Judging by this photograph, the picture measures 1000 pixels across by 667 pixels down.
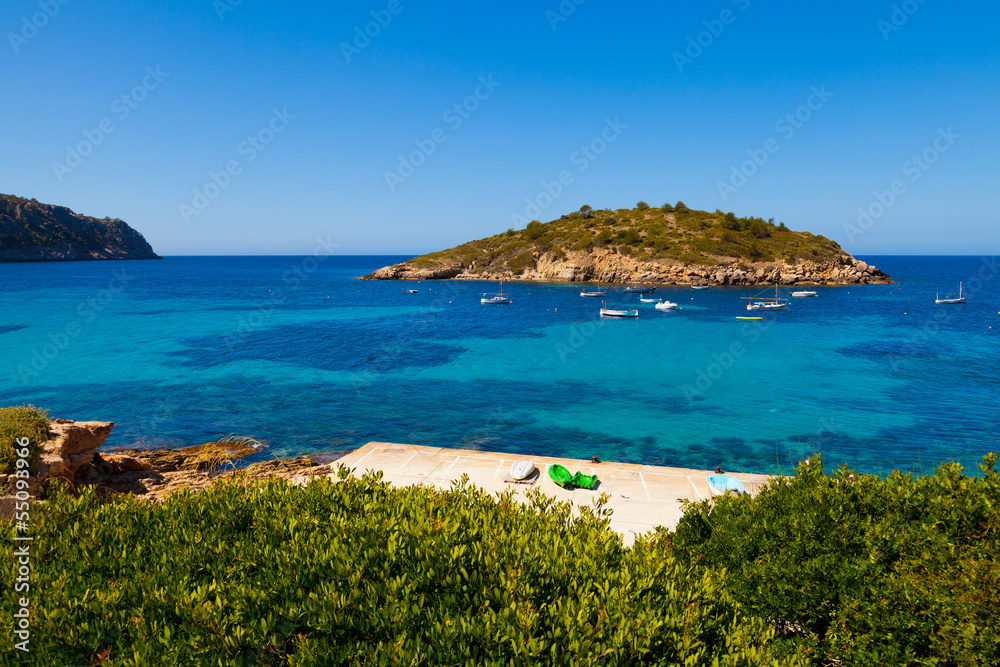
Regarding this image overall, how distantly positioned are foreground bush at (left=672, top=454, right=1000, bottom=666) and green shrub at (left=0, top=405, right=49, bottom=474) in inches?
622

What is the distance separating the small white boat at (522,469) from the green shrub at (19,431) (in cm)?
1314

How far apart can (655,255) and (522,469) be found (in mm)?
111499

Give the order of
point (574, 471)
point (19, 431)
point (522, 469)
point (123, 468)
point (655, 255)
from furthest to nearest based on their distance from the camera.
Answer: point (655, 255) < point (123, 468) < point (574, 471) < point (522, 469) < point (19, 431)

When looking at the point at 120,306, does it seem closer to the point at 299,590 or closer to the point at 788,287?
the point at 299,590

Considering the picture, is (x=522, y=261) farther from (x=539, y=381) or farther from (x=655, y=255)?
(x=539, y=381)

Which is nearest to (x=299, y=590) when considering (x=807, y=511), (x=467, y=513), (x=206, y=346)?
(x=467, y=513)

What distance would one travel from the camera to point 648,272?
117 meters

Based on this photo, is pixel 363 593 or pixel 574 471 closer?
pixel 363 593

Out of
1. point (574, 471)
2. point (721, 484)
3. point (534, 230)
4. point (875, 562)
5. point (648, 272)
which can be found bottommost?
point (574, 471)

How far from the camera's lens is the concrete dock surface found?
13.6m

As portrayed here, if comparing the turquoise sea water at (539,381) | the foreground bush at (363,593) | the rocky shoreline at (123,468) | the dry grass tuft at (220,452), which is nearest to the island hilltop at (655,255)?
the turquoise sea water at (539,381)

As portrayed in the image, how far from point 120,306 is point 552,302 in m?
67.1

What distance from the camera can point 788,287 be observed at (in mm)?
107000

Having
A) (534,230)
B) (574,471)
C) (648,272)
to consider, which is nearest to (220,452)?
(574,471)
